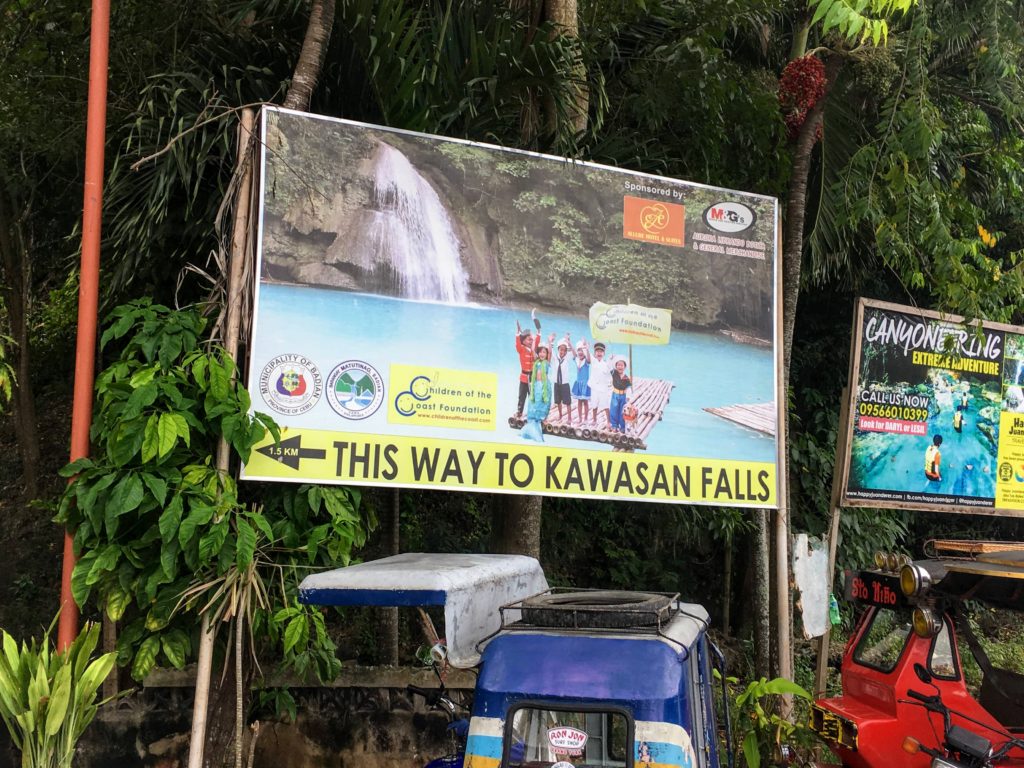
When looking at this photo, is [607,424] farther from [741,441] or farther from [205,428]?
[205,428]

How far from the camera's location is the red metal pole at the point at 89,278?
14.8 ft

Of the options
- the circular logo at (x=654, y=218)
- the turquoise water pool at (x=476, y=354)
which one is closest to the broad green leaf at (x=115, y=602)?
the turquoise water pool at (x=476, y=354)

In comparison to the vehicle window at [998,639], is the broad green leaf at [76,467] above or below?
above

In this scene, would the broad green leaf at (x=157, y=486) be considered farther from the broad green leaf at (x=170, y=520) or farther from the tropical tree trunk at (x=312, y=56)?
the tropical tree trunk at (x=312, y=56)

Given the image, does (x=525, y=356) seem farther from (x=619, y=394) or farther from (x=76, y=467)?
(x=76, y=467)

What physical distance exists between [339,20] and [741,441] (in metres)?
3.71

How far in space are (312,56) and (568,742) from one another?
13.3 feet

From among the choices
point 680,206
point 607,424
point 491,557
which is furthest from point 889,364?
point 491,557

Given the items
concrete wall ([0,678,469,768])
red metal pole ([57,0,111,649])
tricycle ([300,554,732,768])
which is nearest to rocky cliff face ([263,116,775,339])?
red metal pole ([57,0,111,649])

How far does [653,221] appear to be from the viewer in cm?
591

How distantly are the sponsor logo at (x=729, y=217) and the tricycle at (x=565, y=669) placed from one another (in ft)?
9.50

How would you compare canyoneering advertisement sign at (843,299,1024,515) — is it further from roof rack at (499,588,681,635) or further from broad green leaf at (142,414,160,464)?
broad green leaf at (142,414,160,464)

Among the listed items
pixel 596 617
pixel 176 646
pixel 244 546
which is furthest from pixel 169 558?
pixel 596 617

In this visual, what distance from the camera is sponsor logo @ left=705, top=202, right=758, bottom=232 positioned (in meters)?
6.05
